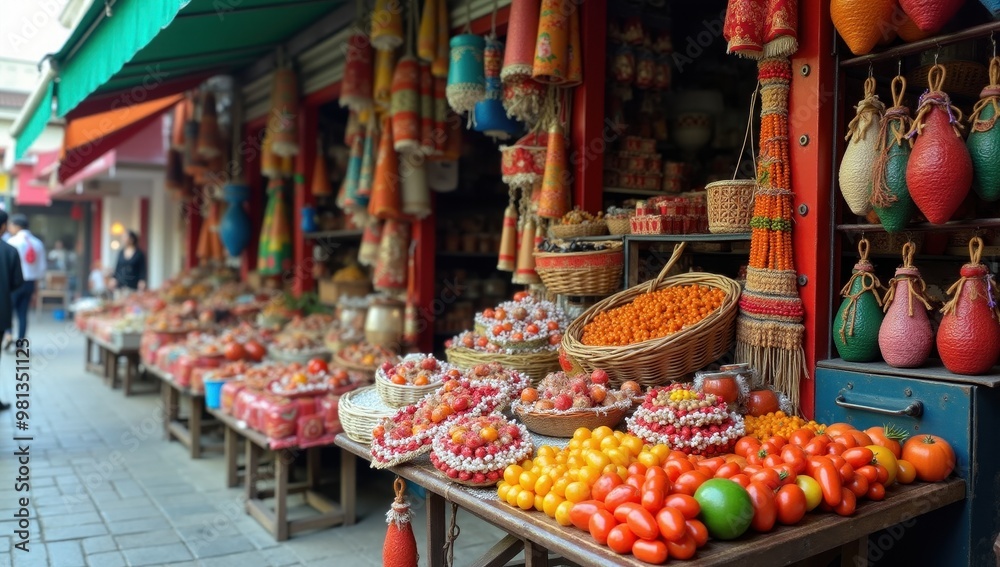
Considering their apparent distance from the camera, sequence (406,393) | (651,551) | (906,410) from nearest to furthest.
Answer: (651,551)
(906,410)
(406,393)

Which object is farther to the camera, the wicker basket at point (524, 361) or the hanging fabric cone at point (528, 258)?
the hanging fabric cone at point (528, 258)

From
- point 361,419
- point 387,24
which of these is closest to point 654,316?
point 361,419

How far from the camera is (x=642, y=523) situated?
176cm

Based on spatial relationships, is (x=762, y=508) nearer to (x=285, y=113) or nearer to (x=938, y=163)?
(x=938, y=163)

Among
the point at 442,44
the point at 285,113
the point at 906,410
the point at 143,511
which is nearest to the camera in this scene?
the point at 906,410

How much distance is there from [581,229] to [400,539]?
5.87 feet

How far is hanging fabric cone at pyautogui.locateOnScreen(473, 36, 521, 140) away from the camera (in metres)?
4.30

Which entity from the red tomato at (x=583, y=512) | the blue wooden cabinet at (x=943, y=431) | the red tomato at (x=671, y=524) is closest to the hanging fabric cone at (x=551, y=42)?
the blue wooden cabinet at (x=943, y=431)

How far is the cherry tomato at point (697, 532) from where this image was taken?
1.78 metres

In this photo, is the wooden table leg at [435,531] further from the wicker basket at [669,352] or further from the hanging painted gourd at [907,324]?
the hanging painted gourd at [907,324]

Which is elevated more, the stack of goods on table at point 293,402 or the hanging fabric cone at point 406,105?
the hanging fabric cone at point 406,105

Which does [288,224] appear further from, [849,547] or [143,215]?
[143,215]

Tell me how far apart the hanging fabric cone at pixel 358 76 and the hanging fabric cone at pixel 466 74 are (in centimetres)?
Result: 128

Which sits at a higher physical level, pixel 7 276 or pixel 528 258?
pixel 528 258
